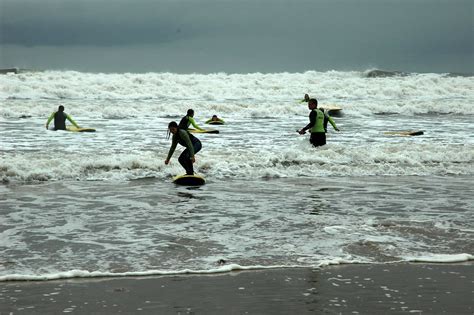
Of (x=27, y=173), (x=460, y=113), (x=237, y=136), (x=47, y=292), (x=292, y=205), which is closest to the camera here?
(x=47, y=292)

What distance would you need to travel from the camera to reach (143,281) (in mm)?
6992

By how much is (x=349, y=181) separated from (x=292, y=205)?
3.94 m

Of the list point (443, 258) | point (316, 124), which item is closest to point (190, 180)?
point (316, 124)

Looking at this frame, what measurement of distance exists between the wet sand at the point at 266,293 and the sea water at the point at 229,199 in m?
0.44

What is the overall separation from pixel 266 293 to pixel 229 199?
244 inches

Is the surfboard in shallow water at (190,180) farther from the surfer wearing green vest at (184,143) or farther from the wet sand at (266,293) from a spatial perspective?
the wet sand at (266,293)

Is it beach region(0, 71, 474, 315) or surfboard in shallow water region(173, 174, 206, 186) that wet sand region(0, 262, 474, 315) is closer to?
beach region(0, 71, 474, 315)

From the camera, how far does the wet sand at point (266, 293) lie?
19.5 ft

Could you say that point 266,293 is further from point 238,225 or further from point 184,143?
point 184,143

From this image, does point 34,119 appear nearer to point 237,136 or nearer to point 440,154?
point 237,136

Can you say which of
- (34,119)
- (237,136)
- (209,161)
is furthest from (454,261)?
(34,119)

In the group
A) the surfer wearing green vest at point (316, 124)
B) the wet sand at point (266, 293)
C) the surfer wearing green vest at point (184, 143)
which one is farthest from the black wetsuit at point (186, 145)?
the wet sand at point (266, 293)

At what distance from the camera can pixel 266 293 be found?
648 cm

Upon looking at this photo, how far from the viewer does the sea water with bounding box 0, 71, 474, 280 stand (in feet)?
27.0
